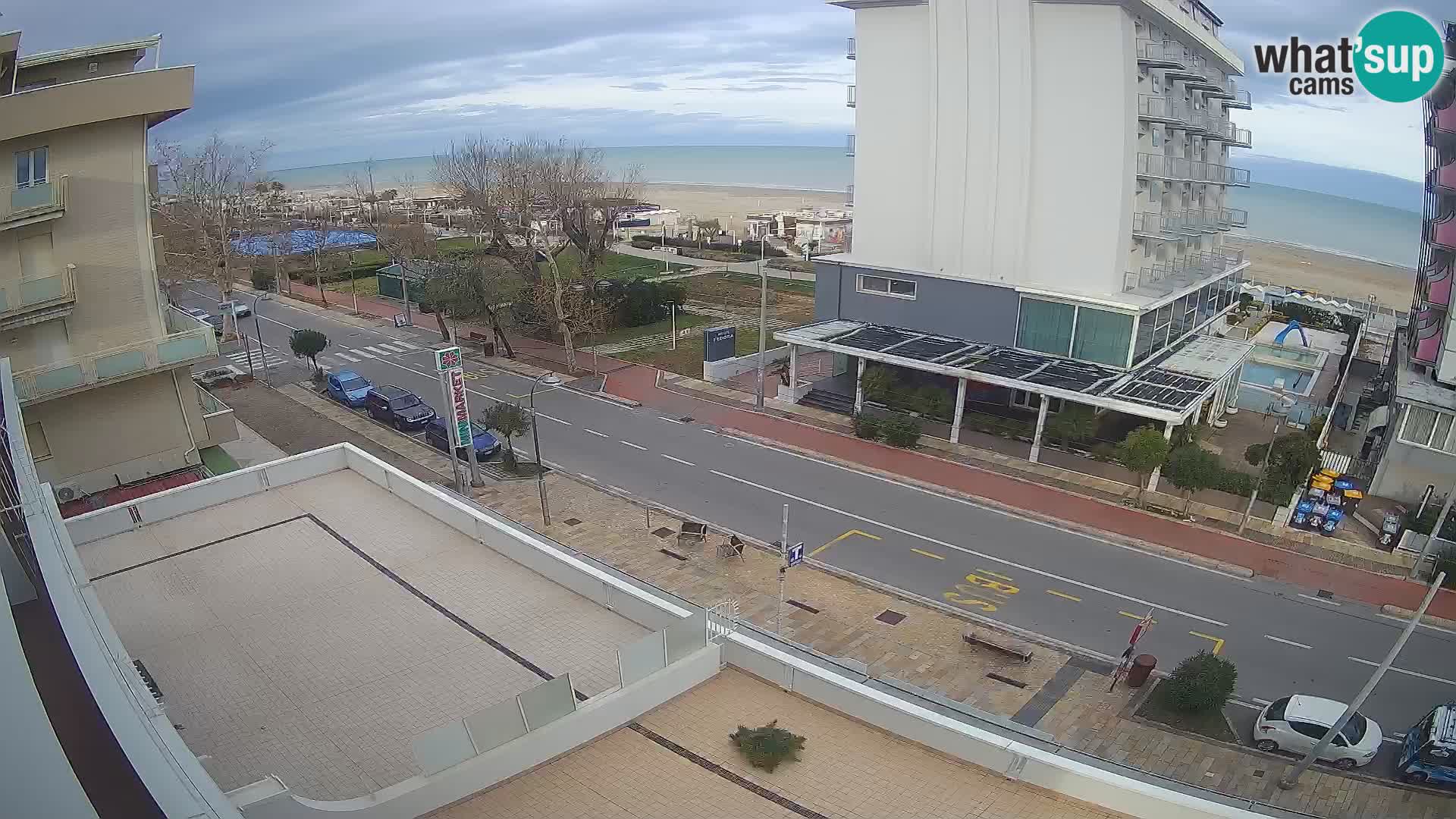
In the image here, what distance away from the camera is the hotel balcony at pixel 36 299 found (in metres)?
19.2

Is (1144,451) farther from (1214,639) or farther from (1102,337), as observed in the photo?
(1102,337)

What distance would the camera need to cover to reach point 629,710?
33.7ft

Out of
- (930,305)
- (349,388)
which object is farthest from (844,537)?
(349,388)

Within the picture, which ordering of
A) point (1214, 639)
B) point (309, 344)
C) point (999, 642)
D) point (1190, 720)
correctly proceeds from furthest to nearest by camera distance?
point (309, 344)
point (1214, 639)
point (999, 642)
point (1190, 720)

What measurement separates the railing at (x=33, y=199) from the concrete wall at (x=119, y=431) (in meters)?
4.85

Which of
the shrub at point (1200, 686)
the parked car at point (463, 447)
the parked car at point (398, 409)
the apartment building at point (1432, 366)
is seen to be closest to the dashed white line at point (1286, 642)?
the shrub at point (1200, 686)

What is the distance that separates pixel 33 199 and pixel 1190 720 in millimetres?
28739

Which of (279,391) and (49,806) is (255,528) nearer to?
(49,806)

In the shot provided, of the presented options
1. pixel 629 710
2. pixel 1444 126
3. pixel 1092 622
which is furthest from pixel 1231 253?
pixel 629 710

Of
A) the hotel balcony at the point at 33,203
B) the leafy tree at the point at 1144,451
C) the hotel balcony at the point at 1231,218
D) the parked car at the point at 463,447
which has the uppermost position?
the hotel balcony at the point at 1231,218

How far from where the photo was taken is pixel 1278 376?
3819 centimetres

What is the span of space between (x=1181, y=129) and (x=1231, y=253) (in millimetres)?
14439

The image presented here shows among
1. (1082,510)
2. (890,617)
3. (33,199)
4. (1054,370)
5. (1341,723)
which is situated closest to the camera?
(1341,723)

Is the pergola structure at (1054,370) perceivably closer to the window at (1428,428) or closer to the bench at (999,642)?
the window at (1428,428)
